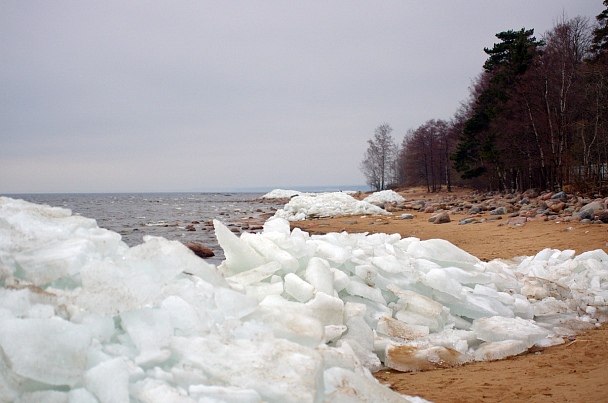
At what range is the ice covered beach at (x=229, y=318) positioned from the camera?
2016 millimetres

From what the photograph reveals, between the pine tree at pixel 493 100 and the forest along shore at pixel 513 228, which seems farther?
the pine tree at pixel 493 100

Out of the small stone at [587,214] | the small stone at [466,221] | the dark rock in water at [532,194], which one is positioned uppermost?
the dark rock in water at [532,194]

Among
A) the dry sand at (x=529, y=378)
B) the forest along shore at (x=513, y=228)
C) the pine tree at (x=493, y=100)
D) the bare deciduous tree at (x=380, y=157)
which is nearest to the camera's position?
the dry sand at (x=529, y=378)

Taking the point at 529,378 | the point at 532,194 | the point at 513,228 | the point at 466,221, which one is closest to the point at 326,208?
the point at 466,221

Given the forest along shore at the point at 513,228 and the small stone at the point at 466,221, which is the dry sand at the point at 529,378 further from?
the small stone at the point at 466,221

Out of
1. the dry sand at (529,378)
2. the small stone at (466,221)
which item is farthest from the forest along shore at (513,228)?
the dry sand at (529,378)

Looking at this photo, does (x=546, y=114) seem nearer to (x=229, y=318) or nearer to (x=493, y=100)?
(x=493, y=100)

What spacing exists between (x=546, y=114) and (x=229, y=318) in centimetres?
2095

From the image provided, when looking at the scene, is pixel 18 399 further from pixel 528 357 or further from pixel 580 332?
pixel 580 332

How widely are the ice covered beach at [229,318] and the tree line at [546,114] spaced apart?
14.3m

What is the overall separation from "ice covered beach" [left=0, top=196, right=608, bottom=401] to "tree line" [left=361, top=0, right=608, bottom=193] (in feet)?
47.0

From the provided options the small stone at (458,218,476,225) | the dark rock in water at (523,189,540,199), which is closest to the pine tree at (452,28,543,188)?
the dark rock in water at (523,189,540,199)

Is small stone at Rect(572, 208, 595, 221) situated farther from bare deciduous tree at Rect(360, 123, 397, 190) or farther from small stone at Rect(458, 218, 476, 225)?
bare deciduous tree at Rect(360, 123, 397, 190)

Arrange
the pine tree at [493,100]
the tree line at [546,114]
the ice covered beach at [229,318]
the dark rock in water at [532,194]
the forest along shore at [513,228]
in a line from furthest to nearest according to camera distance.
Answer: the pine tree at [493,100], the dark rock in water at [532,194], the tree line at [546,114], the forest along shore at [513,228], the ice covered beach at [229,318]
